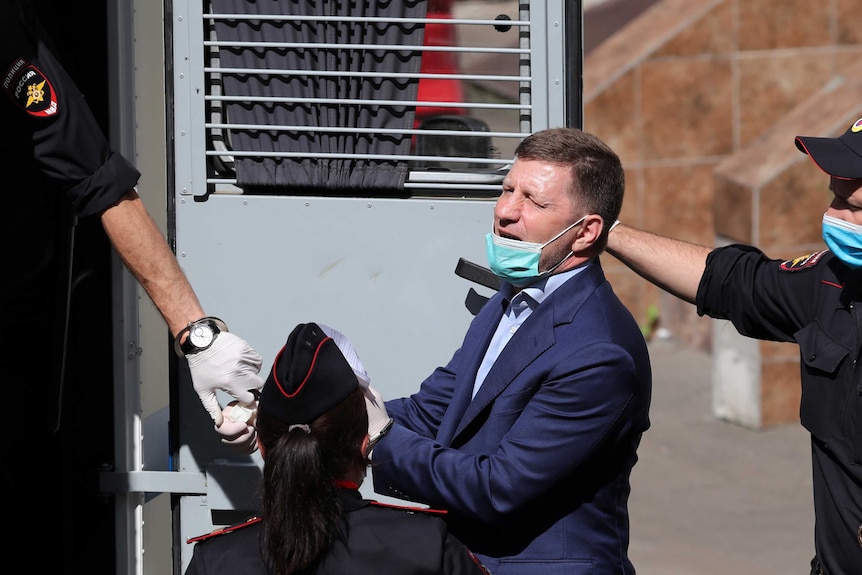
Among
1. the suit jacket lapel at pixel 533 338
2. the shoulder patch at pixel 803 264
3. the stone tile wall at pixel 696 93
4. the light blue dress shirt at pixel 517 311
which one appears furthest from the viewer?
the stone tile wall at pixel 696 93

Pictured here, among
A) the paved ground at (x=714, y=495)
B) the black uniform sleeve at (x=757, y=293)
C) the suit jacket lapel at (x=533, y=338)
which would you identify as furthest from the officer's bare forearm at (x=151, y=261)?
the paved ground at (x=714, y=495)

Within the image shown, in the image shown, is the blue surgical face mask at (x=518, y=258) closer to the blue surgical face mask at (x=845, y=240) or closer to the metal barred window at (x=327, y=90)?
the metal barred window at (x=327, y=90)

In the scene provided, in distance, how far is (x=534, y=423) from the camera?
236 cm

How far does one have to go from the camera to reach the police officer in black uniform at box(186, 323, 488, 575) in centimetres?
192

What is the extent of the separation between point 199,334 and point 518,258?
2.69 ft

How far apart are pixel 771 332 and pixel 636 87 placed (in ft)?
20.3

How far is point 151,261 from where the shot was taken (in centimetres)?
283

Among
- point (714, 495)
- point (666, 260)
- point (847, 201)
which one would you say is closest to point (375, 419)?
point (666, 260)

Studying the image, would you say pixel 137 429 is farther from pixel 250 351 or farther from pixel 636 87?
pixel 636 87

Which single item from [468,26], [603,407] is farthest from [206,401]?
[468,26]

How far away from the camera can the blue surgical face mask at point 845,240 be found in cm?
267

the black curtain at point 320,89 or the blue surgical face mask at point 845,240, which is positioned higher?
the black curtain at point 320,89

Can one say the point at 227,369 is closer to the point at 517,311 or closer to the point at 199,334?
the point at 199,334

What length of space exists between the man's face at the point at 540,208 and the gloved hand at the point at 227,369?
705 mm
